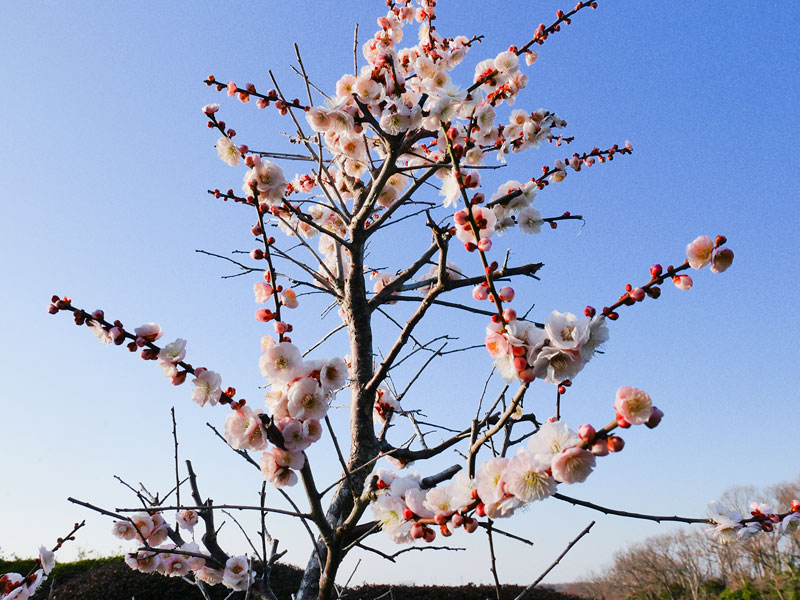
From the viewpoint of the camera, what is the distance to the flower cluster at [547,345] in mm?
1180

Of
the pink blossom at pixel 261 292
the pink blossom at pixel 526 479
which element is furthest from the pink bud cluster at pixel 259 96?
the pink blossom at pixel 526 479

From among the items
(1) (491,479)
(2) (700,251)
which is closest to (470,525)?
(1) (491,479)

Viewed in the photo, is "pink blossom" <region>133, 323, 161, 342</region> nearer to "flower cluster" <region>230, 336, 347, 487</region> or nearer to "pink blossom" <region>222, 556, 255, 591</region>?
"flower cluster" <region>230, 336, 347, 487</region>

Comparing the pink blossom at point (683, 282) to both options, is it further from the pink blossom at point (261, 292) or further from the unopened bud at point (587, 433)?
the pink blossom at point (261, 292)

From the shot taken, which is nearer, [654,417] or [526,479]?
[654,417]

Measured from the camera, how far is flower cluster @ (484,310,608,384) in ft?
3.87

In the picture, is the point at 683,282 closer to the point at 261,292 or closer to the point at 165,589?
the point at 261,292

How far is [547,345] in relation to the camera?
1225mm

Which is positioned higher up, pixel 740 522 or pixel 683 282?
pixel 683 282

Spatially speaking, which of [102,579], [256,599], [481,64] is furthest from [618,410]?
[102,579]

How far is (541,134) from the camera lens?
360cm

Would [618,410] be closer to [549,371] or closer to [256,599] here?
[549,371]

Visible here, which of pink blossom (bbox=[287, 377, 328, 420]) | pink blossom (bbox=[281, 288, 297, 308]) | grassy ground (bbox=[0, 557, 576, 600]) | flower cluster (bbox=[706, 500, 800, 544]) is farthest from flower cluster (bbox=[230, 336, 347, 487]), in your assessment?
grassy ground (bbox=[0, 557, 576, 600])

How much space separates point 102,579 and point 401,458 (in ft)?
22.4
